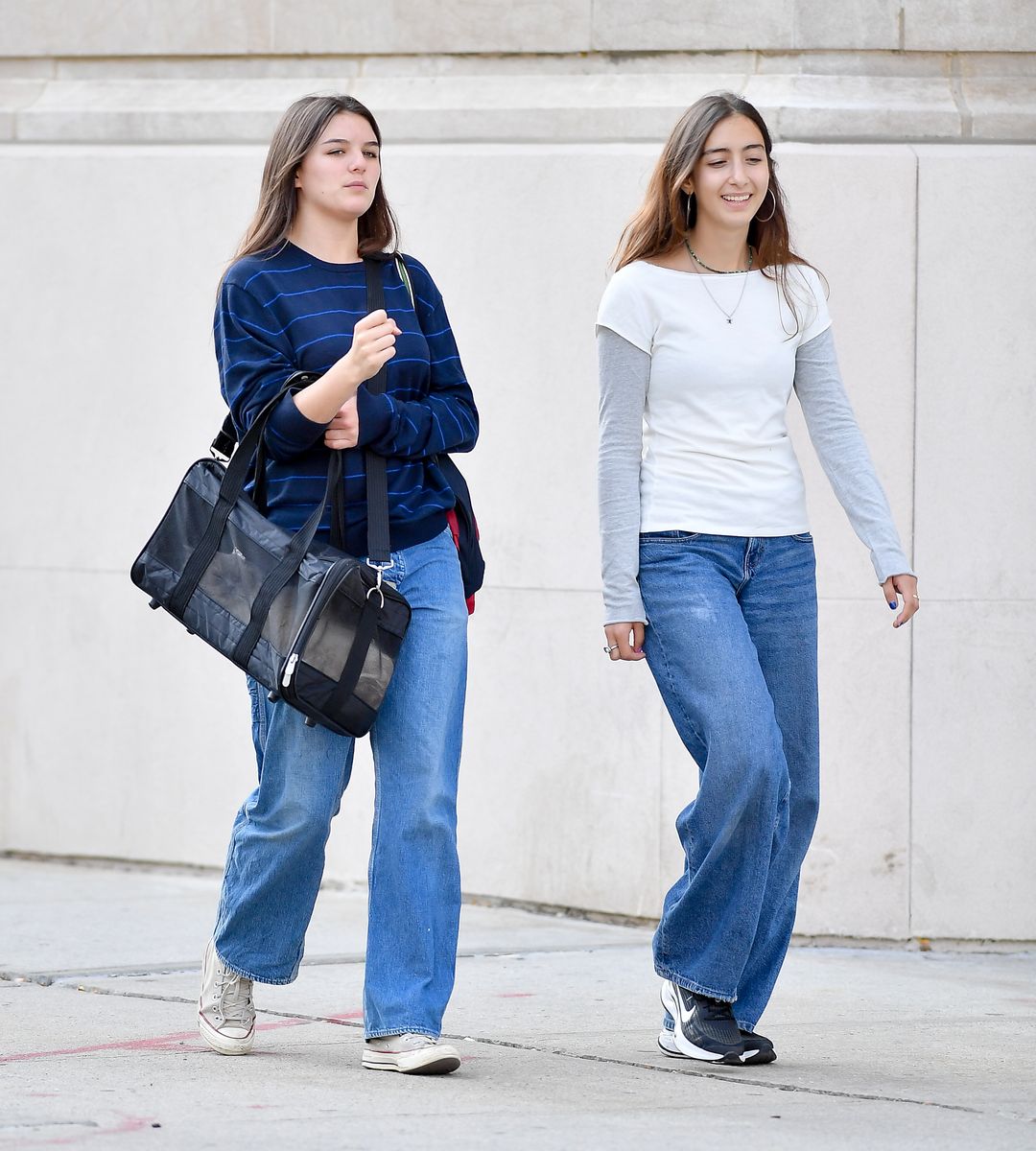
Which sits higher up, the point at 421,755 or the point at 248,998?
the point at 421,755

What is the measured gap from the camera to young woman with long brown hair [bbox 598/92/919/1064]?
4043mm

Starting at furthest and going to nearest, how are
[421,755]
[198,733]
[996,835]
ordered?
[198,733]
[996,835]
[421,755]

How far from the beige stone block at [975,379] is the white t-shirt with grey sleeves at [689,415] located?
1.54 meters

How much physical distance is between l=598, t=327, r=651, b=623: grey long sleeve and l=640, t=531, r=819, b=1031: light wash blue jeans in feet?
0.18

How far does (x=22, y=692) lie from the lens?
6.74 metres

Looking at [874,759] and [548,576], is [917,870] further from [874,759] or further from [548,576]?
[548,576]

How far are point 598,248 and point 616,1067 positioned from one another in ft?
8.99

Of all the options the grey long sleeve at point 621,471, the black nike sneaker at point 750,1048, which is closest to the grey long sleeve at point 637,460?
the grey long sleeve at point 621,471

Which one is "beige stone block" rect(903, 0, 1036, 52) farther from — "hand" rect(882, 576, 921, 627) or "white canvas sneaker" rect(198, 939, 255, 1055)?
"white canvas sneaker" rect(198, 939, 255, 1055)

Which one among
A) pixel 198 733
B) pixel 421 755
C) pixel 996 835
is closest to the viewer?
pixel 421 755

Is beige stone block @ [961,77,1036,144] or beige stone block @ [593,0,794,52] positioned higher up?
beige stone block @ [593,0,794,52]

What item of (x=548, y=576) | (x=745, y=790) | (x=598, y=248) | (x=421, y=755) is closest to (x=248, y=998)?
(x=421, y=755)

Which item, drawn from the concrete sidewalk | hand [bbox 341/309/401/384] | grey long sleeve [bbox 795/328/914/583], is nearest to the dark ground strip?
the concrete sidewalk

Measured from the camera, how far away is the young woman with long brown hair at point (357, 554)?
388 cm
